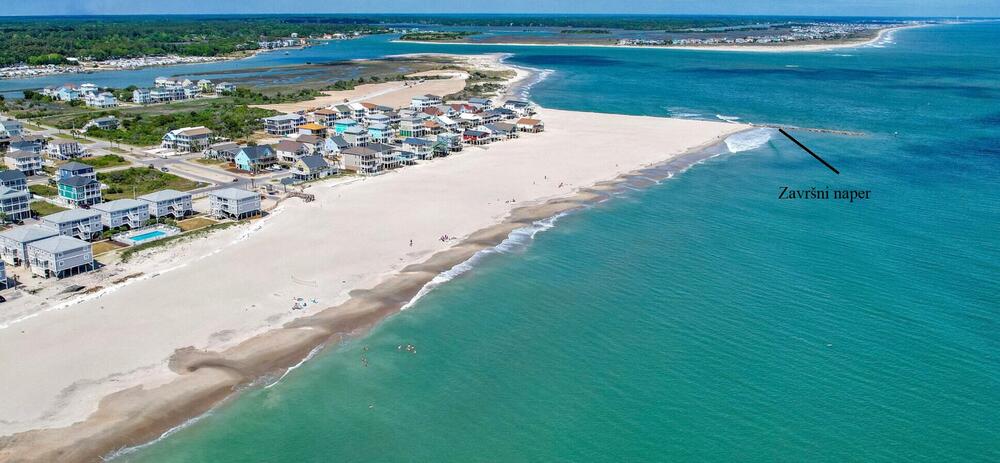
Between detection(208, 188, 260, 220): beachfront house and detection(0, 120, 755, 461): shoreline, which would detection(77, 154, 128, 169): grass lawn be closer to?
detection(208, 188, 260, 220): beachfront house

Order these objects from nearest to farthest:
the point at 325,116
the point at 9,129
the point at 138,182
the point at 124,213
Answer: the point at 124,213
the point at 138,182
the point at 9,129
the point at 325,116

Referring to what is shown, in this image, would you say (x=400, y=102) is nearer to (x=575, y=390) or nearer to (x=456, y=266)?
(x=456, y=266)

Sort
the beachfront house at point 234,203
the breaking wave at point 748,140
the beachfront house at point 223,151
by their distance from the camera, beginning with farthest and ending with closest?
1. the breaking wave at point 748,140
2. the beachfront house at point 223,151
3. the beachfront house at point 234,203

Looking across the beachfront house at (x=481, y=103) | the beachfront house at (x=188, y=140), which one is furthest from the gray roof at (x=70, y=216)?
the beachfront house at (x=481, y=103)

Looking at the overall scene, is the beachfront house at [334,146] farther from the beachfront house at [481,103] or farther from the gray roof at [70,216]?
the beachfront house at [481,103]

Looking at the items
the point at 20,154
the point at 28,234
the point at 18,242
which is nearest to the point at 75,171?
the point at 20,154

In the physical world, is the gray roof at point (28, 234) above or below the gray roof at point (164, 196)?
below

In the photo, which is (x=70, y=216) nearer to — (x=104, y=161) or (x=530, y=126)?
(x=104, y=161)
